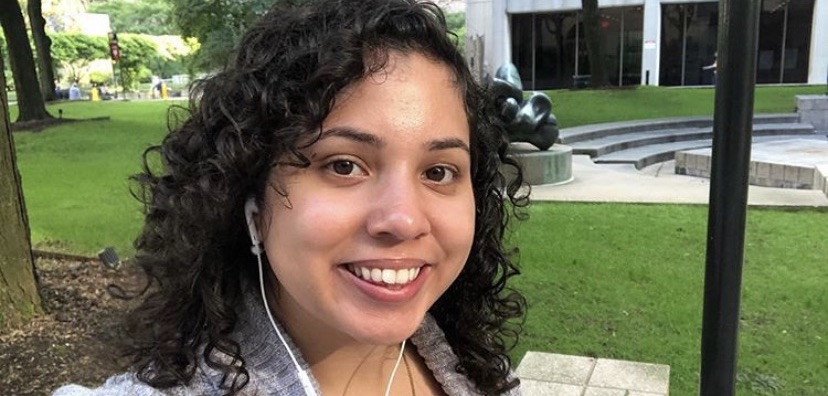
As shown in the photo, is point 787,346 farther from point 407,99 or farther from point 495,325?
point 407,99

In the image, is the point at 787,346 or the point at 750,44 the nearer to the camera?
the point at 750,44

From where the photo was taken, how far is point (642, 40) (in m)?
28.2

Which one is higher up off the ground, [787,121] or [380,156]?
[380,156]

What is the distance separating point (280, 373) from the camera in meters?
1.20

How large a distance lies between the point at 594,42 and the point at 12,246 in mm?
18182

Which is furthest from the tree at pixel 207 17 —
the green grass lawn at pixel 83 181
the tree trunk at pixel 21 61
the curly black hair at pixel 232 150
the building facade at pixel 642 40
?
the curly black hair at pixel 232 150

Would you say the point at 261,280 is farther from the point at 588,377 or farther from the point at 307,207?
the point at 588,377

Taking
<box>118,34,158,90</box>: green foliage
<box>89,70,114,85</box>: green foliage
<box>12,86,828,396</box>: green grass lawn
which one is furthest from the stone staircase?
<box>89,70,114,85</box>: green foliage

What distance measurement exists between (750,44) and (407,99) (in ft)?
4.19

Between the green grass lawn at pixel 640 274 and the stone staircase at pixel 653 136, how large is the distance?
4672 millimetres

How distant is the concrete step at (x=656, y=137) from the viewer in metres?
12.6

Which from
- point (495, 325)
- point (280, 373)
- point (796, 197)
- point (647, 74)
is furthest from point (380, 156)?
point (647, 74)

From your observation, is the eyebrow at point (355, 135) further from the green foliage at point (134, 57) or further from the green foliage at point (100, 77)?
the green foliage at point (100, 77)

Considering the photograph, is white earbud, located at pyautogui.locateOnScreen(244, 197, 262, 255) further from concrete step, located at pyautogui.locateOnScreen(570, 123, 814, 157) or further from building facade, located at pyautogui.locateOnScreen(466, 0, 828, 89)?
building facade, located at pyautogui.locateOnScreen(466, 0, 828, 89)
